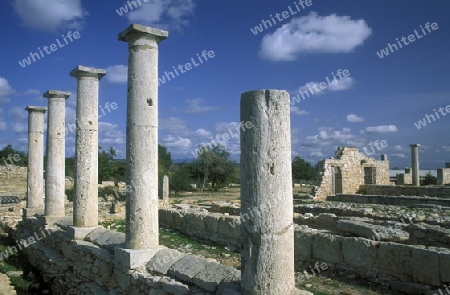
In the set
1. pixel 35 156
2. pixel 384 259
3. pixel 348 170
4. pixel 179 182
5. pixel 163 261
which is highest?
pixel 35 156

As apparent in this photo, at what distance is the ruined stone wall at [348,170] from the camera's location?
2223cm

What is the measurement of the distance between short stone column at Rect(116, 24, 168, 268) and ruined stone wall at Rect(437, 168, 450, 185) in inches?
1167

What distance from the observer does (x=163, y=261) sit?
18.7 feet

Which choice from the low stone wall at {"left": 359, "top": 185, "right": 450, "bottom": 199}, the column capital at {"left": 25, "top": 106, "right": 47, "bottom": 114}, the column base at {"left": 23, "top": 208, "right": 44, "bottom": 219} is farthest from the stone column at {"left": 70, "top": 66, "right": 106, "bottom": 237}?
the low stone wall at {"left": 359, "top": 185, "right": 450, "bottom": 199}

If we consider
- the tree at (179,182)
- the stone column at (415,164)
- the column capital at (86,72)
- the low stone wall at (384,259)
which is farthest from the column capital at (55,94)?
the stone column at (415,164)

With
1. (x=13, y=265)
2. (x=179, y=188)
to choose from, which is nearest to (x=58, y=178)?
(x=13, y=265)

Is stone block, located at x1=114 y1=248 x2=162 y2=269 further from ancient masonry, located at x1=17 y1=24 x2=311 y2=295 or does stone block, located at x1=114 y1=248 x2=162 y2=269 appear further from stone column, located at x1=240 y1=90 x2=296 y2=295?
stone column, located at x1=240 y1=90 x2=296 y2=295

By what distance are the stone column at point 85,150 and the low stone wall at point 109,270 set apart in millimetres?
529

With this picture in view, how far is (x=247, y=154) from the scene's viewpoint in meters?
4.11

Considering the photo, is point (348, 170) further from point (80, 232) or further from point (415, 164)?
point (80, 232)

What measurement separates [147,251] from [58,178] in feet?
19.0

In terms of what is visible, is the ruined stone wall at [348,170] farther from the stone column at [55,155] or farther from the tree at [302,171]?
the tree at [302,171]

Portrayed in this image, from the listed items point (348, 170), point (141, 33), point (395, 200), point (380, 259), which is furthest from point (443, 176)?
point (141, 33)

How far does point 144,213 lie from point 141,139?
1245 mm
